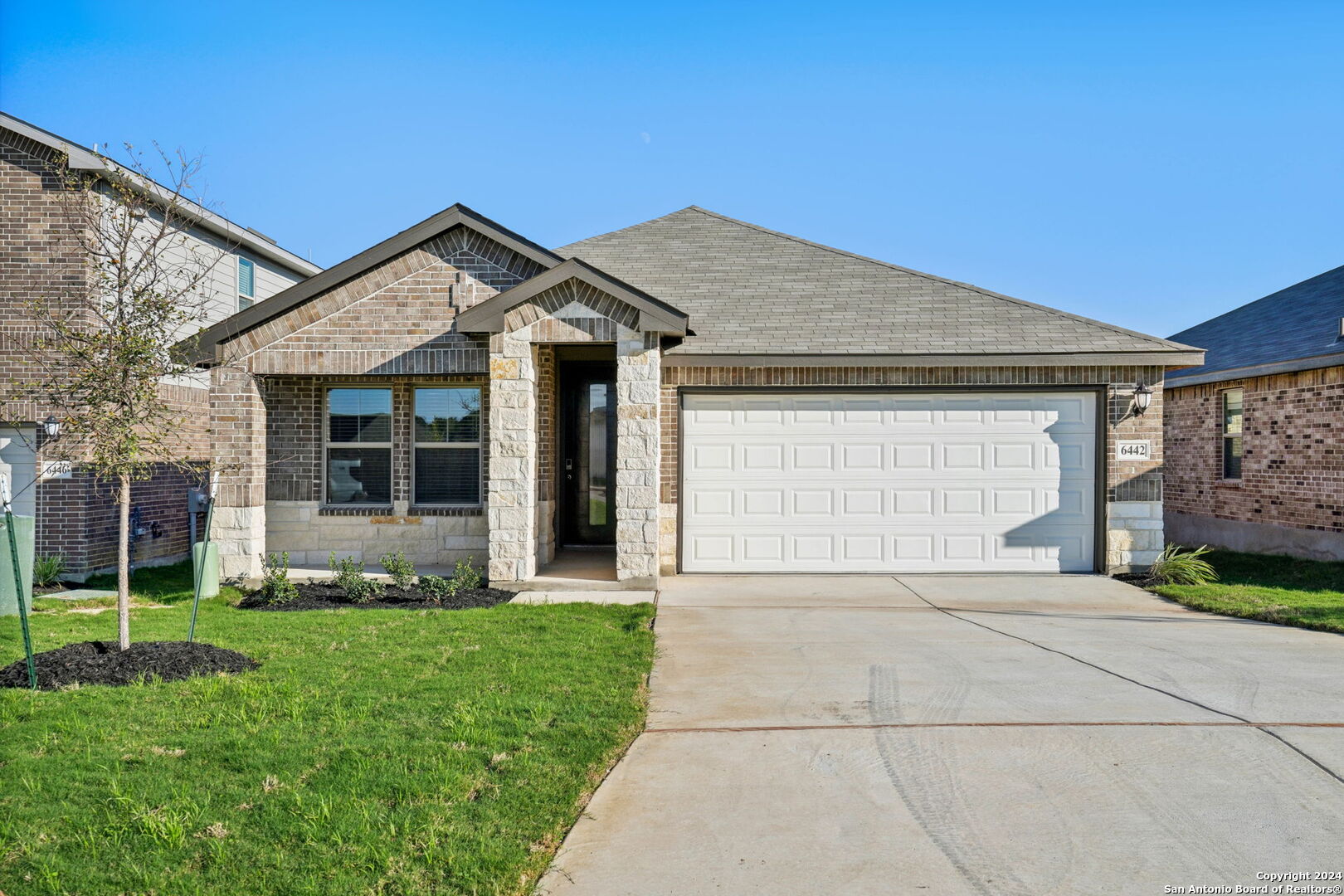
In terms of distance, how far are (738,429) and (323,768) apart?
822cm

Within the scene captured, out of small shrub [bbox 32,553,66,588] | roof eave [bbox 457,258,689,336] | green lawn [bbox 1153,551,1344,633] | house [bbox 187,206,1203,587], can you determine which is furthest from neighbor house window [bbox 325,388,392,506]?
green lawn [bbox 1153,551,1344,633]

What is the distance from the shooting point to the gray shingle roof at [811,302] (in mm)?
12070

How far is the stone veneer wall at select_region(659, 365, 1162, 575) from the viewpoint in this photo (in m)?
12.0

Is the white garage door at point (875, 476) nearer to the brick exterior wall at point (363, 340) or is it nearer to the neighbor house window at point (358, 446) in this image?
the brick exterior wall at point (363, 340)

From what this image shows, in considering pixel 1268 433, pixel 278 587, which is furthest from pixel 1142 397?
pixel 278 587

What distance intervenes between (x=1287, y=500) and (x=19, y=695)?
16501 millimetres

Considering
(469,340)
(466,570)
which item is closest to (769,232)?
(469,340)

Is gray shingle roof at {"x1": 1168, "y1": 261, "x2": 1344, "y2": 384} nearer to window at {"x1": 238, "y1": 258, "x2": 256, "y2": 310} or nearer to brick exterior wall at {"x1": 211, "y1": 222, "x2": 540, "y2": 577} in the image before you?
brick exterior wall at {"x1": 211, "y1": 222, "x2": 540, "y2": 577}

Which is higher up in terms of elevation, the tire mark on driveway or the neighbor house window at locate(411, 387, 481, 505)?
the neighbor house window at locate(411, 387, 481, 505)

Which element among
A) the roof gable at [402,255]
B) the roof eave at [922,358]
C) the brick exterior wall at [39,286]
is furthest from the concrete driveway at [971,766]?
the brick exterior wall at [39,286]

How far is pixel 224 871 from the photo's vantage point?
362cm

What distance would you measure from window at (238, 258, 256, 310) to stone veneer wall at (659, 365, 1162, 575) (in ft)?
27.4

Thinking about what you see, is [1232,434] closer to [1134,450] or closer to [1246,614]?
[1134,450]

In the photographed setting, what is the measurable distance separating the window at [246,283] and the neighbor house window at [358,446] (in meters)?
4.26
